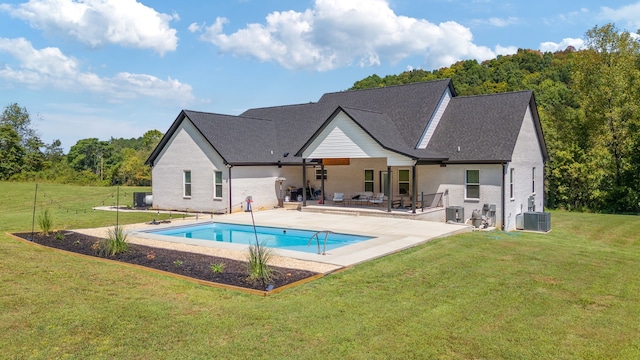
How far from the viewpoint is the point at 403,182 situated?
24.0 metres

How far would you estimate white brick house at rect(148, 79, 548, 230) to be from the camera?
21094 millimetres

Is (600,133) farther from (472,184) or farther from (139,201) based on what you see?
(139,201)

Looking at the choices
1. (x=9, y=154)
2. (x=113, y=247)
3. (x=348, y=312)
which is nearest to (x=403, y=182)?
(x=113, y=247)

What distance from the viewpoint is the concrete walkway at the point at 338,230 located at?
40.8 ft

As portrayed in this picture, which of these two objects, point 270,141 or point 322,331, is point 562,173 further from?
point 322,331

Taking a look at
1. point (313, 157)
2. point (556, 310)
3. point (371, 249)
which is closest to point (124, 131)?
point (313, 157)

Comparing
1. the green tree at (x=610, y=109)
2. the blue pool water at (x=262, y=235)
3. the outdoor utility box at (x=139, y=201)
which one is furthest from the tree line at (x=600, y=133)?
the outdoor utility box at (x=139, y=201)

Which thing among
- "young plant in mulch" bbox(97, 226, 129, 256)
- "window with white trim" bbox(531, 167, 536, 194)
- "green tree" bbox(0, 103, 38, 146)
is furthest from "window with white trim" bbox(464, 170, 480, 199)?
"green tree" bbox(0, 103, 38, 146)

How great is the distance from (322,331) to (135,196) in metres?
22.7

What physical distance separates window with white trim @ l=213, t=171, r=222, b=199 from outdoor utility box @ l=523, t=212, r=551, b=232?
15388 millimetres

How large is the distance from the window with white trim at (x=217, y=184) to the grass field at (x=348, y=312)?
41.6 feet

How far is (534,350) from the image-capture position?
6.09 metres

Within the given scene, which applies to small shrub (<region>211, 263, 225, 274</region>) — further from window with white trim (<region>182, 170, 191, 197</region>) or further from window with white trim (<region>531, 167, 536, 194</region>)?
window with white trim (<region>531, 167, 536, 194</region>)

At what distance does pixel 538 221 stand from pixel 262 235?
12423 mm
